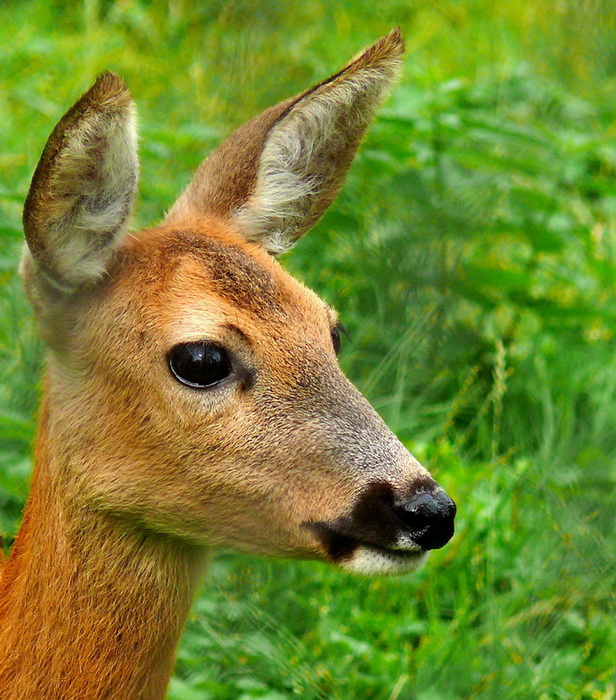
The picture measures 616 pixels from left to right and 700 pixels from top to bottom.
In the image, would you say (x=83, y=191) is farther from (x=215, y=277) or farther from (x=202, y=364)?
(x=202, y=364)

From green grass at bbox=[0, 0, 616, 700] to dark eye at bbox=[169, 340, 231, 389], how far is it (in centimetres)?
124

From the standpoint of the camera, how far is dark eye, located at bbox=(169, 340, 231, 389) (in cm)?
317

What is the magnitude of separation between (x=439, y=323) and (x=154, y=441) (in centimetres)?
224

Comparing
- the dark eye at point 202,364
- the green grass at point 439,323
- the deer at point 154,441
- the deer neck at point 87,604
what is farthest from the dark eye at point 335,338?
the green grass at point 439,323

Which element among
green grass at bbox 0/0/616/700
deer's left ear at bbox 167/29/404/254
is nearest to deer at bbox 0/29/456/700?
deer's left ear at bbox 167/29/404/254

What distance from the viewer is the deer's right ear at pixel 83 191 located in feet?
9.98

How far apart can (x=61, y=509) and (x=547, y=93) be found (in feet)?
14.4

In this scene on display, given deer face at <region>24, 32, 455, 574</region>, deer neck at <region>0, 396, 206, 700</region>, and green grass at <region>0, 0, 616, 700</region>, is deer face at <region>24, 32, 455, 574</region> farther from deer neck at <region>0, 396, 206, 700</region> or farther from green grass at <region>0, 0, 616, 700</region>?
green grass at <region>0, 0, 616, 700</region>

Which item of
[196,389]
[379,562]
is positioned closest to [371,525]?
[379,562]

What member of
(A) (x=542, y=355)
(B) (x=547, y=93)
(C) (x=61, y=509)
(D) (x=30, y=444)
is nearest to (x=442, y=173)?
(A) (x=542, y=355)

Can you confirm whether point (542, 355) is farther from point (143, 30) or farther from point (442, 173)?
point (143, 30)

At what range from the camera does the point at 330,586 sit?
461 centimetres

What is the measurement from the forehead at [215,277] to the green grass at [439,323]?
3.57 ft

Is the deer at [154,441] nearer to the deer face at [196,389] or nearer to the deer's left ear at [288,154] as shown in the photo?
the deer face at [196,389]
